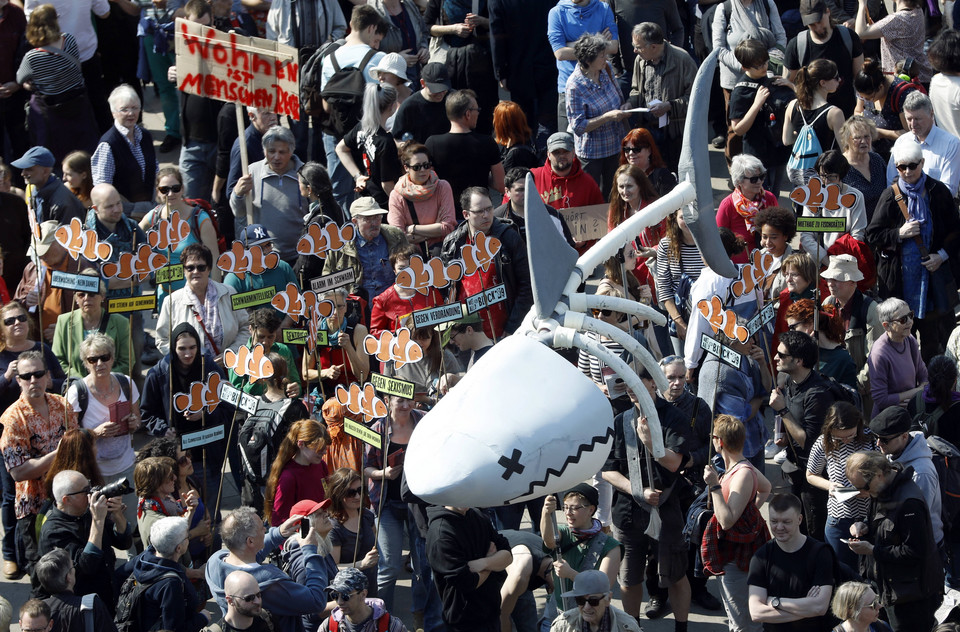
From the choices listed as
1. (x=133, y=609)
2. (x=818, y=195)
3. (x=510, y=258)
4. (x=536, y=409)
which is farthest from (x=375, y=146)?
(x=536, y=409)

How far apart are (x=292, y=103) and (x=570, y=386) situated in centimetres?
645

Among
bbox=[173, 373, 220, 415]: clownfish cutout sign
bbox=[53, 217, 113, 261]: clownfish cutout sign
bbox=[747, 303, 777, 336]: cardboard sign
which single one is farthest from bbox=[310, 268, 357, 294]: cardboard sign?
bbox=[747, 303, 777, 336]: cardboard sign

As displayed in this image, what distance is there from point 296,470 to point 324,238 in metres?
1.81

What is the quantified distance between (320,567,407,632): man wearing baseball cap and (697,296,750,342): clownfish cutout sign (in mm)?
2676

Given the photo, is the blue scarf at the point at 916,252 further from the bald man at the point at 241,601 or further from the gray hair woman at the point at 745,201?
the bald man at the point at 241,601

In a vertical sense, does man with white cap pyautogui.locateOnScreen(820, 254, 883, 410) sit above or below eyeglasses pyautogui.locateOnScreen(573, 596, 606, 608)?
above

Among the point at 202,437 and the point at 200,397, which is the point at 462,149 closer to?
the point at 200,397

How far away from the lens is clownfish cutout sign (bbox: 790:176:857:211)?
10688mm

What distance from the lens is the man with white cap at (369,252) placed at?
11094 millimetres

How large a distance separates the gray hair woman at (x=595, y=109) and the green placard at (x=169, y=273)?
3698 millimetres

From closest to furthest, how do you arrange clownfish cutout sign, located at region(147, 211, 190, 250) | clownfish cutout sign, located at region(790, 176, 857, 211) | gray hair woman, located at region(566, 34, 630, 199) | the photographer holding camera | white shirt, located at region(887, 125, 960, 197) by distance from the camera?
the photographer holding camera, clownfish cutout sign, located at region(147, 211, 190, 250), clownfish cutout sign, located at region(790, 176, 857, 211), white shirt, located at region(887, 125, 960, 197), gray hair woman, located at region(566, 34, 630, 199)

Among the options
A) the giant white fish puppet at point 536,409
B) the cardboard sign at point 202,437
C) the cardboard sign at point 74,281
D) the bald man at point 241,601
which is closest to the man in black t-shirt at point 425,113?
the cardboard sign at point 74,281

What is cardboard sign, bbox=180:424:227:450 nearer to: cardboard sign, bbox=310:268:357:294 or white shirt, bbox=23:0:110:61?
cardboard sign, bbox=310:268:357:294

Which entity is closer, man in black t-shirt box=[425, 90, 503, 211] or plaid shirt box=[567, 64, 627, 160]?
man in black t-shirt box=[425, 90, 503, 211]
